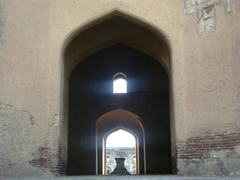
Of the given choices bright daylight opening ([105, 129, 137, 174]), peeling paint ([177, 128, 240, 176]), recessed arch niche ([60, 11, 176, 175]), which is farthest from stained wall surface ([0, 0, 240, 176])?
bright daylight opening ([105, 129, 137, 174])

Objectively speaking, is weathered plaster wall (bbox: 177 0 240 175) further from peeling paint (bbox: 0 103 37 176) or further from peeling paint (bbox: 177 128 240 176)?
peeling paint (bbox: 0 103 37 176)

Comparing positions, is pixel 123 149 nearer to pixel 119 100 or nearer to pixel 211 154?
pixel 119 100

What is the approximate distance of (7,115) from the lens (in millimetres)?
7590

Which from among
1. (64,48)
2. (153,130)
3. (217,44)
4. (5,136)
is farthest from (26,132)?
(153,130)

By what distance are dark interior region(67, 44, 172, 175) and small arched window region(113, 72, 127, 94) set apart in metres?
0.14

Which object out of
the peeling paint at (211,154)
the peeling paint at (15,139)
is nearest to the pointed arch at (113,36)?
the peeling paint at (15,139)

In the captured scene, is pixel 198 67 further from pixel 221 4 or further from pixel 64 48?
pixel 64 48

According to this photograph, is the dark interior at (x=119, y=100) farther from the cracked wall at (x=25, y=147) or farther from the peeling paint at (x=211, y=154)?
the peeling paint at (x=211, y=154)

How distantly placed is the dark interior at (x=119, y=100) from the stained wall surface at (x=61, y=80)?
5018 millimetres


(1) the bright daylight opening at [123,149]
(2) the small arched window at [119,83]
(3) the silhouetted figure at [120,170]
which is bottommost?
(3) the silhouetted figure at [120,170]

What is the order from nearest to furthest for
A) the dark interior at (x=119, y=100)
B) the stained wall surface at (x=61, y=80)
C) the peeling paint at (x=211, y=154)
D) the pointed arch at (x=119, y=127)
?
the peeling paint at (x=211, y=154)
the stained wall surface at (x=61, y=80)
the dark interior at (x=119, y=100)
the pointed arch at (x=119, y=127)

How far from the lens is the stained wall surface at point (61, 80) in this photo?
721 cm

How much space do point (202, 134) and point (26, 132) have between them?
291cm

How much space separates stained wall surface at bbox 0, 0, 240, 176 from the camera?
721 centimetres
